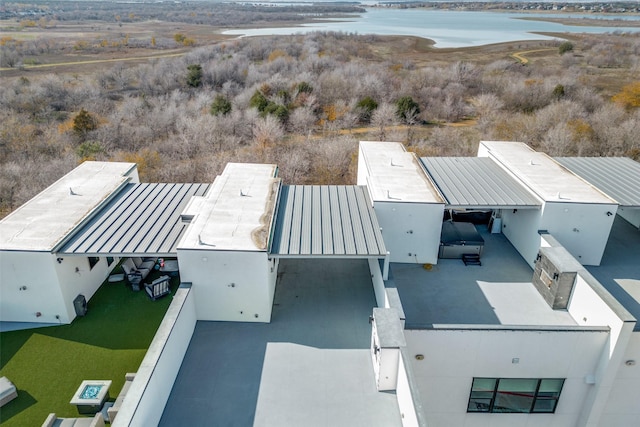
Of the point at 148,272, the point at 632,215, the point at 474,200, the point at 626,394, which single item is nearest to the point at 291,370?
the point at 148,272

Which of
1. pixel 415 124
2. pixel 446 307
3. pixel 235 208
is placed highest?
pixel 235 208

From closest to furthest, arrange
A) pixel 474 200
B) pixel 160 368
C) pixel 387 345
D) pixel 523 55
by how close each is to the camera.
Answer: pixel 160 368 < pixel 387 345 < pixel 474 200 < pixel 523 55

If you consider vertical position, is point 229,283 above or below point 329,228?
below

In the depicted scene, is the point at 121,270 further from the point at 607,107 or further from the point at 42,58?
the point at 42,58

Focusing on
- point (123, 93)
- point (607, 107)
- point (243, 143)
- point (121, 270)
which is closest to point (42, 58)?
point (123, 93)

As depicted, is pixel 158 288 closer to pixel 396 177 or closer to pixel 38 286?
pixel 38 286

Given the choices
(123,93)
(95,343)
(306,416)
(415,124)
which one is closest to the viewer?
(306,416)

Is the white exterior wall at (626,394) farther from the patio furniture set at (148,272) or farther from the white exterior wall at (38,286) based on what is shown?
the white exterior wall at (38,286)
